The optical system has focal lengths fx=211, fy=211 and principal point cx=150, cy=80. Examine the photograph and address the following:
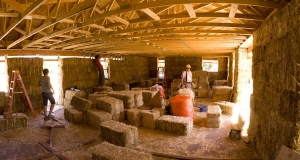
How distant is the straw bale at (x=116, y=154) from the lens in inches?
164

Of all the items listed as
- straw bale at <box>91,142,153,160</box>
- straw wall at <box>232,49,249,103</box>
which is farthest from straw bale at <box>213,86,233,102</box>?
straw bale at <box>91,142,153,160</box>

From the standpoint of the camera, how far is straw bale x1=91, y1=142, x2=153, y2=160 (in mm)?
4168

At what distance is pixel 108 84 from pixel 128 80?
3.14m

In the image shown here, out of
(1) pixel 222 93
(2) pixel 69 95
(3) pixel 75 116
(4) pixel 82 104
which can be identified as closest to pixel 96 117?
(3) pixel 75 116

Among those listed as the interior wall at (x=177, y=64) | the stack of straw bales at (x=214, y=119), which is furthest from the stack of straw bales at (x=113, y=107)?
the interior wall at (x=177, y=64)

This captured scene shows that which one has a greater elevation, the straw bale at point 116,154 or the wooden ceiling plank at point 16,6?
the wooden ceiling plank at point 16,6

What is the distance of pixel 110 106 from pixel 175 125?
252 cm

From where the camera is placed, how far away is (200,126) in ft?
25.5

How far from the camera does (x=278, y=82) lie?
3574 millimetres

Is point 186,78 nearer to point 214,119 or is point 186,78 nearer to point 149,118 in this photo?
point 214,119

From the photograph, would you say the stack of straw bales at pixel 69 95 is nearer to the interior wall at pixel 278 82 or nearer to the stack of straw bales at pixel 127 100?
the stack of straw bales at pixel 127 100

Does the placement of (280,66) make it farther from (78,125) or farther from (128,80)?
(128,80)

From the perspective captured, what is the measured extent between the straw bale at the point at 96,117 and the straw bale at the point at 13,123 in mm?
2252

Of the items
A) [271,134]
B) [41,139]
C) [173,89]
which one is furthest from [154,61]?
[271,134]
